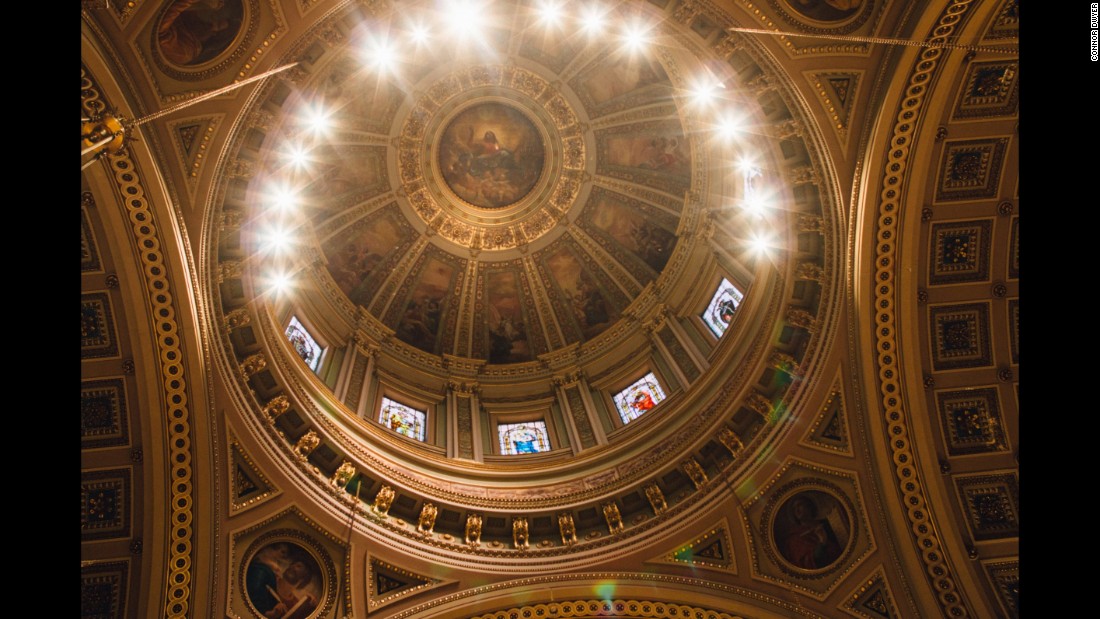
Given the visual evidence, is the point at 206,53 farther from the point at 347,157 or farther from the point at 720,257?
the point at 720,257

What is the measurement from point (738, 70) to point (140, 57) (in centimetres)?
1069

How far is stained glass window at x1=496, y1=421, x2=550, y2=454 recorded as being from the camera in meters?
22.1

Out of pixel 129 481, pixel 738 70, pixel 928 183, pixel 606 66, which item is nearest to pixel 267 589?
pixel 129 481

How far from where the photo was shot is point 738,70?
15.6m

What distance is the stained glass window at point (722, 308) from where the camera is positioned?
2114 cm

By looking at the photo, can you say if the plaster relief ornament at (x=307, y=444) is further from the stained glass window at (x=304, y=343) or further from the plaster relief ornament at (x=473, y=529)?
the plaster relief ornament at (x=473, y=529)

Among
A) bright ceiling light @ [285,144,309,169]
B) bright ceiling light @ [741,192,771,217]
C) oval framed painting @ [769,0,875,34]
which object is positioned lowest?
bright ceiling light @ [741,192,771,217]

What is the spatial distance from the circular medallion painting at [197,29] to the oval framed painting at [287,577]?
30.0ft

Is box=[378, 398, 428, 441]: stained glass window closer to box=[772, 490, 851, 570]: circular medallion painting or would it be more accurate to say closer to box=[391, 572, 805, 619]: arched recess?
box=[391, 572, 805, 619]: arched recess

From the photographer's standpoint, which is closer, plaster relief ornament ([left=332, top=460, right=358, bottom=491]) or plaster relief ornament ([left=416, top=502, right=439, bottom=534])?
plaster relief ornament ([left=332, top=460, right=358, bottom=491])

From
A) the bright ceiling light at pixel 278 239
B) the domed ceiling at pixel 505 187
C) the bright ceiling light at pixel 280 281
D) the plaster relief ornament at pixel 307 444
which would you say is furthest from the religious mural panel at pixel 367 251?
the plaster relief ornament at pixel 307 444

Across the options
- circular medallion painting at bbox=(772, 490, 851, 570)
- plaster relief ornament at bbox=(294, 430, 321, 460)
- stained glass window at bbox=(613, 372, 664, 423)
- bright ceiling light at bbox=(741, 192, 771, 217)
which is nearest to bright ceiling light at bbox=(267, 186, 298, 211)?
plaster relief ornament at bbox=(294, 430, 321, 460)

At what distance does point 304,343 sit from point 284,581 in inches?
274

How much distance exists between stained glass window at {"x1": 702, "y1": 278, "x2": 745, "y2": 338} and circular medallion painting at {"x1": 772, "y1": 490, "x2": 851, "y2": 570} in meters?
5.02
